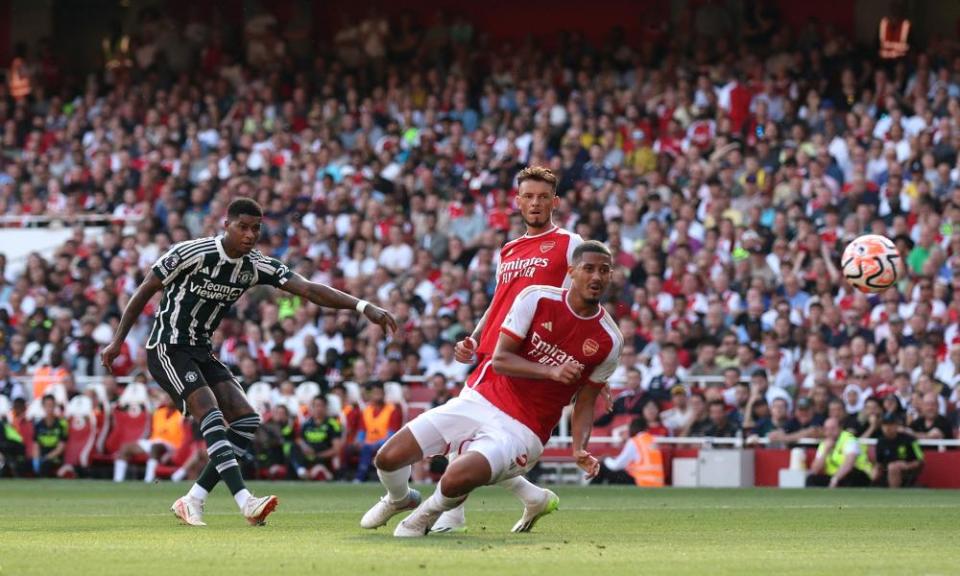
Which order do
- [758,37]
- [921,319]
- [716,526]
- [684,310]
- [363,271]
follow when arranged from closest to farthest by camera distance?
[716,526] → [921,319] → [684,310] → [363,271] → [758,37]

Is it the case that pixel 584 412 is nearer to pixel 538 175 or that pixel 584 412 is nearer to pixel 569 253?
pixel 569 253

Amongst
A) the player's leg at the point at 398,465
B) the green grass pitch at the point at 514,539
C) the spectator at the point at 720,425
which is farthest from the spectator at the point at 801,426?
the player's leg at the point at 398,465

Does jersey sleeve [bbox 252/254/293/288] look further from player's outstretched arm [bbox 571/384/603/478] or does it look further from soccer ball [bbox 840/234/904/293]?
soccer ball [bbox 840/234/904/293]

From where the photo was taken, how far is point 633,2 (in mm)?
31766

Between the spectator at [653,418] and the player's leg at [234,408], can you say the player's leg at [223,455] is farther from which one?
the spectator at [653,418]

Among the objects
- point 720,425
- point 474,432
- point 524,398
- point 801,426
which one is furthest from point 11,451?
point 524,398

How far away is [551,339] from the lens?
32.0ft

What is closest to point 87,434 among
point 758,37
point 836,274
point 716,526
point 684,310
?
point 684,310

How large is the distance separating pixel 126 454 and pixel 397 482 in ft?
44.4

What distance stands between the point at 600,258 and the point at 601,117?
16967 millimetres

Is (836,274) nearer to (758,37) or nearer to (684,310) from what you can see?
(684,310)

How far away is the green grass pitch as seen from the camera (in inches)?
312

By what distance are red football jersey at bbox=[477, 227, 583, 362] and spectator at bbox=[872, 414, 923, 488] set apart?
9695 millimetres

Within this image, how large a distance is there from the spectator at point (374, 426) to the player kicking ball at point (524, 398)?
1161 centimetres
